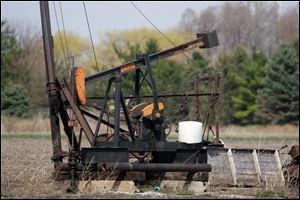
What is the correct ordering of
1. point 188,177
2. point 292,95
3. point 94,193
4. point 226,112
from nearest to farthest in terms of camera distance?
1. point 94,193
2. point 188,177
3. point 292,95
4. point 226,112

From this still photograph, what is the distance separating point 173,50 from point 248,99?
46455 millimetres

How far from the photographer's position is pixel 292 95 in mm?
53969

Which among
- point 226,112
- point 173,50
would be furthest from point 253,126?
point 173,50

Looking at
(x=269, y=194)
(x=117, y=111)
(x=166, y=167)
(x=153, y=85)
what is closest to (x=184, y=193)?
(x=166, y=167)

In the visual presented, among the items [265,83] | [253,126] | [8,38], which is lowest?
[253,126]

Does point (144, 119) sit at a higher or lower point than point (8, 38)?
lower

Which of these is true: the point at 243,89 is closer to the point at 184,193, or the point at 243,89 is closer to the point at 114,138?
the point at 114,138

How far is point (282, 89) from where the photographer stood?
54406 mm

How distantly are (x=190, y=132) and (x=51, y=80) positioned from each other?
9.48ft

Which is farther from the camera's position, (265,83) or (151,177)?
(265,83)

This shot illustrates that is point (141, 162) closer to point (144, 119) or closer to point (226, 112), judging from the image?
point (144, 119)

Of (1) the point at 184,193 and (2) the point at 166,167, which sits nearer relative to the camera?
(1) the point at 184,193

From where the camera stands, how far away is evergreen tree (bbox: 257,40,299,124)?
53.9 meters

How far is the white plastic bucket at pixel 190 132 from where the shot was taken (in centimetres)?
1265
